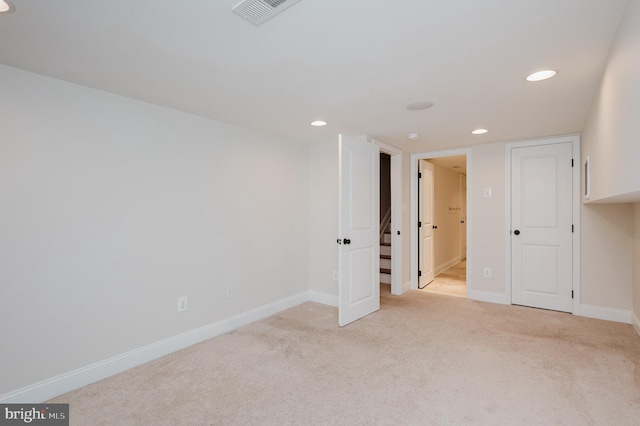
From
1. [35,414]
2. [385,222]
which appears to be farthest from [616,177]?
[385,222]

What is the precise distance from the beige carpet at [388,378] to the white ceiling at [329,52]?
7.05 feet

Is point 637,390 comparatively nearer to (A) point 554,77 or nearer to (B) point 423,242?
(A) point 554,77

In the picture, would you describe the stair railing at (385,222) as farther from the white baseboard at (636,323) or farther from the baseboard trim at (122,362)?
the white baseboard at (636,323)

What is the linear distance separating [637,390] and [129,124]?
422 cm

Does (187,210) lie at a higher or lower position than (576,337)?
higher

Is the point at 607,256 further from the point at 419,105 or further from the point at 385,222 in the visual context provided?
the point at 385,222

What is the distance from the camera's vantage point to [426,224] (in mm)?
5098

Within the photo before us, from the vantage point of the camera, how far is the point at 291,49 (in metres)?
1.80

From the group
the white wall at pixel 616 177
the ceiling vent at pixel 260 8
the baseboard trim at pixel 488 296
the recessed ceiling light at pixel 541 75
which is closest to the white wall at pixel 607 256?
the white wall at pixel 616 177

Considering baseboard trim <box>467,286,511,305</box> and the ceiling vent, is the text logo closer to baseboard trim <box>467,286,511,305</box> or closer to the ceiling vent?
the ceiling vent

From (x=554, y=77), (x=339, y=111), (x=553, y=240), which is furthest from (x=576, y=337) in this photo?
(x=339, y=111)

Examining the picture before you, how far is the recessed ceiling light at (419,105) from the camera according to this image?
2.64m

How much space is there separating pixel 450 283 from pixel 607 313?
6.80 feet

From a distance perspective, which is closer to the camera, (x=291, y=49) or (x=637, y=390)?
(x=291, y=49)
